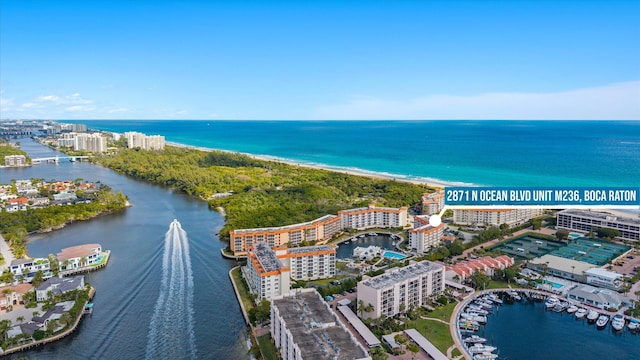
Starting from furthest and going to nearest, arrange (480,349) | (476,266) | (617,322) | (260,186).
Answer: (260,186) → (476,266) → (617,322) → (480,349)

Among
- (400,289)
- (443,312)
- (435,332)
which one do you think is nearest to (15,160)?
(400,289)

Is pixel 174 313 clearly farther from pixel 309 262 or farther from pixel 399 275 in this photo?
pixel 399 275

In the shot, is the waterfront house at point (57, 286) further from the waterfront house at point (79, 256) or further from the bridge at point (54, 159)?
the bridge at point (54, 159)

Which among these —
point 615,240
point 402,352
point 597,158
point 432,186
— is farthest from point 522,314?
point 597,158

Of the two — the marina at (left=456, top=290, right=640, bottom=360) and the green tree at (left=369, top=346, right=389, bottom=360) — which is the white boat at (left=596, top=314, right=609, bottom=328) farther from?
the green tree at (left=369, top=346, right=389, bottom=360)

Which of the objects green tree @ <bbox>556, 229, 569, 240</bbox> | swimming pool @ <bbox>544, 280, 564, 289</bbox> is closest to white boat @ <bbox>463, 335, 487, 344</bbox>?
swimming pool @ <bbox>544, 280, 564, 289</bbox>
